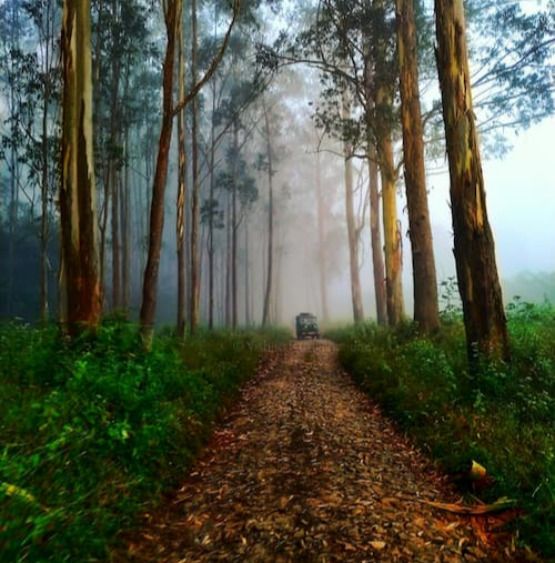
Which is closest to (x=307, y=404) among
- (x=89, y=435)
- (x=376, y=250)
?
(x=89, y=435)

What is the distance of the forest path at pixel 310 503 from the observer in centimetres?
300

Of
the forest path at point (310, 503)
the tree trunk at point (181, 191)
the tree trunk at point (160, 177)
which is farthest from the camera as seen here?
the tree trunk at point (181, 191)

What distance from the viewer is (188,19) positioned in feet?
79.3

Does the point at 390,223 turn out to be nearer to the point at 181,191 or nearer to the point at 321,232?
the point at 181,191

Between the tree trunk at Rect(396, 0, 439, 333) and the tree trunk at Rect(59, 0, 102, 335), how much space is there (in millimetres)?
7298

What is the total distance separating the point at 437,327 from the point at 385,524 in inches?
319

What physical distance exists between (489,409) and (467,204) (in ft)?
9.50

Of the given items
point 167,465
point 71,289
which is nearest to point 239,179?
point 71,289

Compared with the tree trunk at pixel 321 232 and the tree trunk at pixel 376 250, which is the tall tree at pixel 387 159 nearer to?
the tree trunk at pixel 376 250

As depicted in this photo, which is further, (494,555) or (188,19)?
(188,19)

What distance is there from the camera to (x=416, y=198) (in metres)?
11.0

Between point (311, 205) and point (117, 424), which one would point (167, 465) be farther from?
point (311, 205)

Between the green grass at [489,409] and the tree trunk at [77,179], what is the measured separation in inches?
183

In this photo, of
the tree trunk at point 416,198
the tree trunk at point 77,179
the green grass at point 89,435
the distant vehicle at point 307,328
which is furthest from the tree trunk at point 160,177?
the distant vehicle at point 307,328
